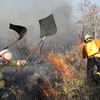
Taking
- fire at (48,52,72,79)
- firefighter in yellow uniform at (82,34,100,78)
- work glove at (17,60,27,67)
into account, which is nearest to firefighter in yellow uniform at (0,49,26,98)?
work glove at (17,60,27,67)

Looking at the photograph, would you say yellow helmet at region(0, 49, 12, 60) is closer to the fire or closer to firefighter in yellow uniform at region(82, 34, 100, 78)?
the fire

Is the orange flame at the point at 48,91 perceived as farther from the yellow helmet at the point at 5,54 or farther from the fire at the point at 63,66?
the yellow helmet at the point at 5,54

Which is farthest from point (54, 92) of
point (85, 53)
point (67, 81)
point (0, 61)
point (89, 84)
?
point (0, 61)

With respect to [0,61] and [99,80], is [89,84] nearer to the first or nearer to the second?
[99,80]

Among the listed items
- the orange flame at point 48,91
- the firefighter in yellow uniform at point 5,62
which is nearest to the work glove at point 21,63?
the firefighter in yellow uniform at point 5,62

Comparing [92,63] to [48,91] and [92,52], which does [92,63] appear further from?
[48,91]

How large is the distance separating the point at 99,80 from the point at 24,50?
89.7 ft

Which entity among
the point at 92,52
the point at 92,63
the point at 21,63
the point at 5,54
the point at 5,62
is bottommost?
the point at 92,63

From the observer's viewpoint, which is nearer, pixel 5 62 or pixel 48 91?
pixel 5 62

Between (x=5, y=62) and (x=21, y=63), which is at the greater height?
(x=5, y=62)

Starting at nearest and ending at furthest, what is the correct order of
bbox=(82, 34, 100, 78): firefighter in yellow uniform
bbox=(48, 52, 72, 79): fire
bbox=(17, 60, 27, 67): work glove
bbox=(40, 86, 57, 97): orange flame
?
bbox=(17, 60, 27, 67): work glove, bbox=(40, 86, 57, 97): orange flame, bbox=(82, 34, 100, 78): firefighter in yellow uniform, bbox=(48, 52, 72, 79): fire

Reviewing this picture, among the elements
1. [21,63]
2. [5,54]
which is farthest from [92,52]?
[5,54]

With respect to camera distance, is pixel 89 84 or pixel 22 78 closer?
pixel 89 84

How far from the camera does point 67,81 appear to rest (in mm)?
9312
